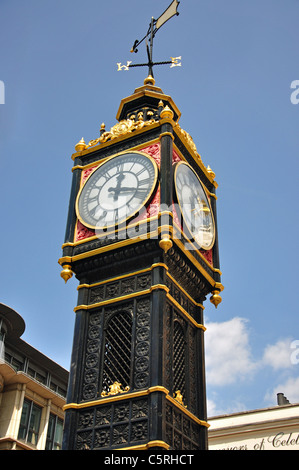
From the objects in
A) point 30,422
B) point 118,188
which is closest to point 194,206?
point 118,188

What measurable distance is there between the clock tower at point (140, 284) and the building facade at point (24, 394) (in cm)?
2151

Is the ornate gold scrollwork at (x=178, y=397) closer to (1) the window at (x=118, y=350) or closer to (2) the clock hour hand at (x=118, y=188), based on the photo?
(1) the window at (x=118, y=350)

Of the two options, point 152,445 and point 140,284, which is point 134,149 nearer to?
point 140,284

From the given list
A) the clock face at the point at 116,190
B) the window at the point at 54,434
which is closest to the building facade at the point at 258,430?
the clock face at the point at 116,190

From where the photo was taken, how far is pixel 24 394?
38844 millimetres

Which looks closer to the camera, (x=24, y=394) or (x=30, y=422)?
(x=24, y=394)

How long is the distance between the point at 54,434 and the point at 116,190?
26435mm

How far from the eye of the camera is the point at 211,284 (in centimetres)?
1803

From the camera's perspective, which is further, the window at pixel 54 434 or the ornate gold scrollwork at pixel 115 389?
the window at pixel 54 434

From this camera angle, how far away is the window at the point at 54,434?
130 ft
